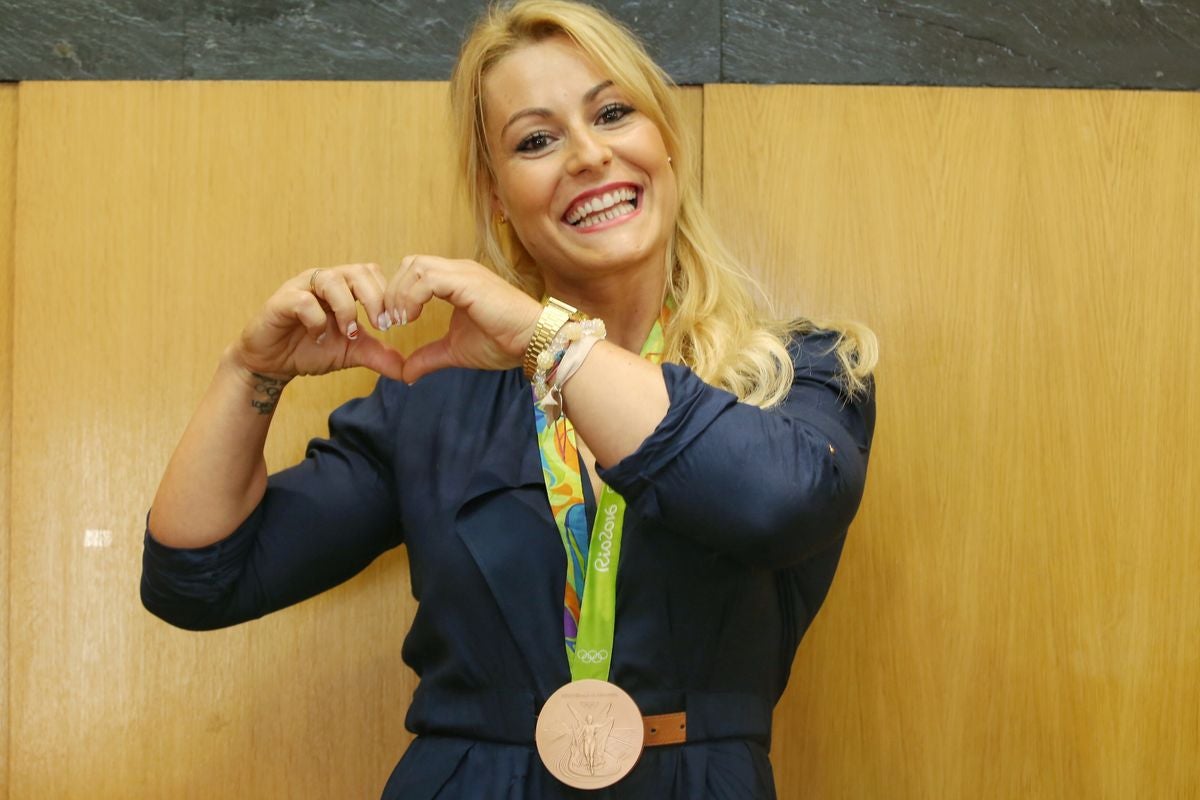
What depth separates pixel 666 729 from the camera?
4.33 ft

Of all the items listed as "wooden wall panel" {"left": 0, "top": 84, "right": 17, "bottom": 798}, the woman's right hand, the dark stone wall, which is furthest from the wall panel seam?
the woman's right hand

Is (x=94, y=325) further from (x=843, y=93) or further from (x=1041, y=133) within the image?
(x=1041, y=133)

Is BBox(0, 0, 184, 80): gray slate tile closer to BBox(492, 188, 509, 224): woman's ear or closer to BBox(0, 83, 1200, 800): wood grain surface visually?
BBox(0, 83, 1200, 800): wood grain surface

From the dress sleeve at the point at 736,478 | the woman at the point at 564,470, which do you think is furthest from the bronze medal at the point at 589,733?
the dress sleeve at the point at 736,478

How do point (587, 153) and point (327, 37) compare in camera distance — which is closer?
point (587, 153)

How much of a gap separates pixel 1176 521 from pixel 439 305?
109 cm

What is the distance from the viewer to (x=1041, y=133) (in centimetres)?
175

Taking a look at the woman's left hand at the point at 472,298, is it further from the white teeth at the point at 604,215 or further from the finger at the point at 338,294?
the white teeth at the point at 604,215

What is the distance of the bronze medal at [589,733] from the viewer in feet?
4.20

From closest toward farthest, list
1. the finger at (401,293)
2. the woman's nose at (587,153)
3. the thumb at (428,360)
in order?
the finger at (401,293) → the thumb at (428,360) → the woman's nose at (587,153)

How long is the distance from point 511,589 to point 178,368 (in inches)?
27.7

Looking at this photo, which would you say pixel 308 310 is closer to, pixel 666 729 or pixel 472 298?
pixel 472 298

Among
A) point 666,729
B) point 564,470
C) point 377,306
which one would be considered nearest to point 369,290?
point 377,306

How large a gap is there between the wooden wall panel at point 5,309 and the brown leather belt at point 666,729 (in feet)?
3.25
